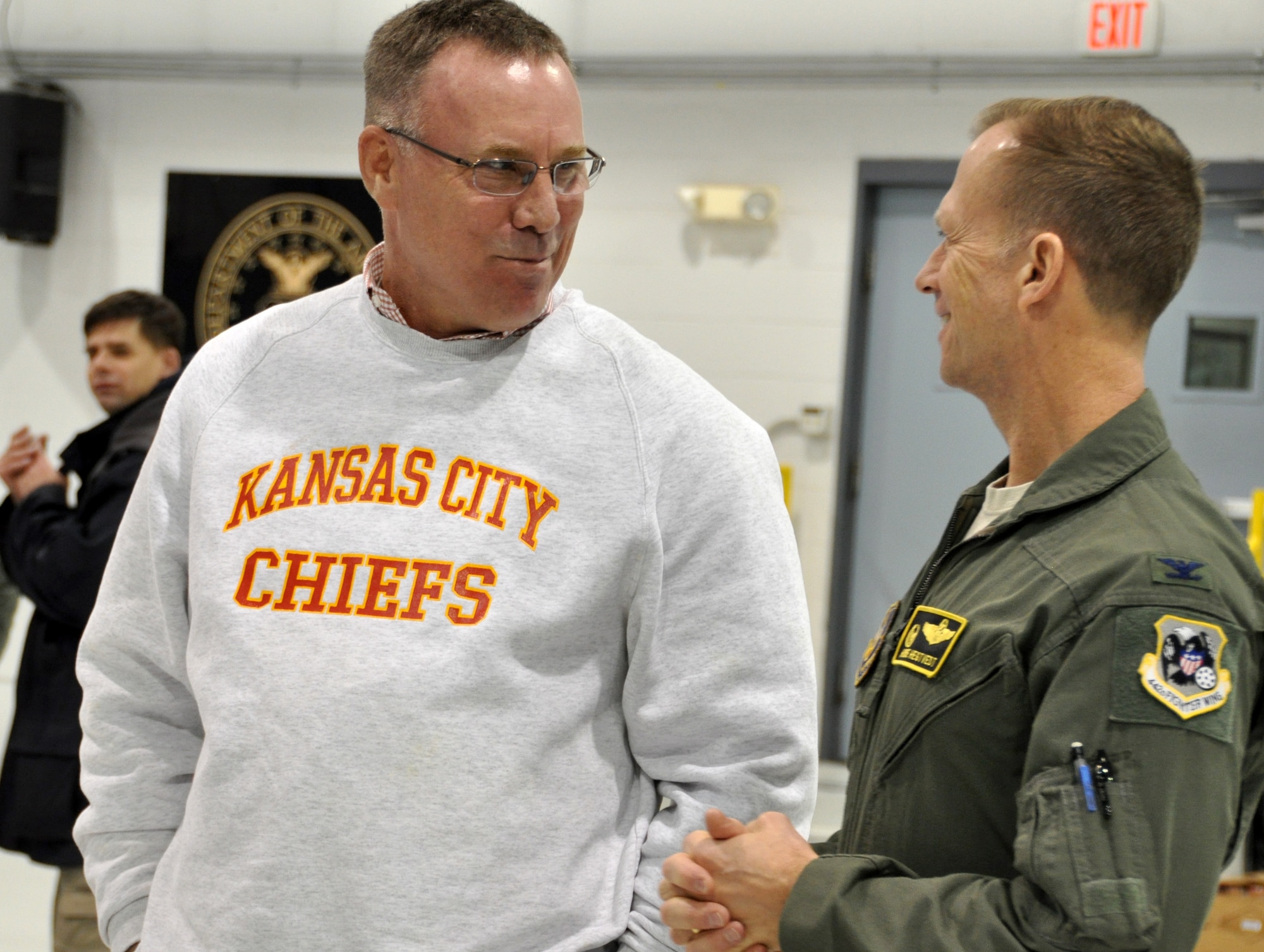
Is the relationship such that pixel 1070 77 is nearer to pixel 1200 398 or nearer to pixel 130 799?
pixel 1200 398

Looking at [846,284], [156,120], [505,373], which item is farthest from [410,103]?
[156,120]

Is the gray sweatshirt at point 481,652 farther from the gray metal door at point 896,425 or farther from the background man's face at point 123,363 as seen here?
the gray metal door at point 896,425

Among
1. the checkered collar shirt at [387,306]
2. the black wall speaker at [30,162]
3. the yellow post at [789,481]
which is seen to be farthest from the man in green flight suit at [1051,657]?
the black wall speaker at [30,162]

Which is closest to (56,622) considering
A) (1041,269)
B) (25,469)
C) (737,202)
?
(25,469)

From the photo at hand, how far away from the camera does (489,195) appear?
3.95 ft

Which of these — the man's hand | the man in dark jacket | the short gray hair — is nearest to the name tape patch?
the short gray hair

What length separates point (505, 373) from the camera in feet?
3.96

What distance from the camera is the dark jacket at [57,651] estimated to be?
258 centimetres

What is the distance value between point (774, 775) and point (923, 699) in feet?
0.49

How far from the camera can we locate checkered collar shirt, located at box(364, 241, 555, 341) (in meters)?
1.24

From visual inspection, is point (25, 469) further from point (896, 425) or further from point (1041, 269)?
point (896, 425)

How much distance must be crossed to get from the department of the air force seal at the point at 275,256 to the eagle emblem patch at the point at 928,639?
387 centimetres

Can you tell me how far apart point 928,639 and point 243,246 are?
4217 mm

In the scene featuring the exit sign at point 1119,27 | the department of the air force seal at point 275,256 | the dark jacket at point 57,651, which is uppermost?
the exit sign at point 1119,27
